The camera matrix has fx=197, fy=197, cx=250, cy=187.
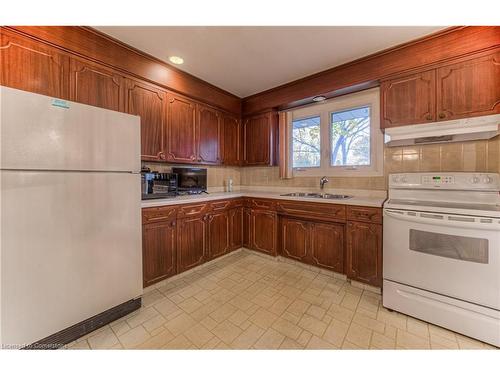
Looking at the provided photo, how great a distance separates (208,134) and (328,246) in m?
2.18

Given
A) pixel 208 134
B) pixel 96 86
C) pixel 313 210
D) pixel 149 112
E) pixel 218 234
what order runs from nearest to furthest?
1. pixel 96 86
2. pixel 149 112
3. pixel 313 210
4. pixel 218 234
5. pixel 208 134

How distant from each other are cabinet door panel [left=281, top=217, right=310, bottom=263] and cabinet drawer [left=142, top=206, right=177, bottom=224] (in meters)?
1.40

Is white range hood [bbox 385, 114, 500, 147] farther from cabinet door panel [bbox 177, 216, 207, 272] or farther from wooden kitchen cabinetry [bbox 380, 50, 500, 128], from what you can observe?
cabinet door panel [bbox 177, 216, 207, 272]

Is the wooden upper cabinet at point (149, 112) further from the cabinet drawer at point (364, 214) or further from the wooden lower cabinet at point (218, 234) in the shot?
the cabinet drawer at point (364, 214)

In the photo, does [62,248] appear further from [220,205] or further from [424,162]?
[424,162]

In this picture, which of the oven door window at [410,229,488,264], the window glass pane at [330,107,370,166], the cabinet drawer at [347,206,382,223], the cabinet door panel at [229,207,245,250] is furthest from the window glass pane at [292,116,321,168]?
the oven door window at [410,229,488,264]

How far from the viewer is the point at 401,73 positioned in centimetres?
198

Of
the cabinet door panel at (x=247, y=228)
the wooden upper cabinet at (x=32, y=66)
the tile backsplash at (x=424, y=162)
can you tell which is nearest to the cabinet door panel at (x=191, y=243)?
the cabinet door panel at (x=247, y=228)

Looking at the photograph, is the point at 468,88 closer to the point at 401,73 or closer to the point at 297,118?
the point at 401,73

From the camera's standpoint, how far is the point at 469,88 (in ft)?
5.55

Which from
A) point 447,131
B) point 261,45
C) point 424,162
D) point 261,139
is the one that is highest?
point 261,45

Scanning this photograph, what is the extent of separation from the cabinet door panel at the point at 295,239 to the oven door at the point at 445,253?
0.87m

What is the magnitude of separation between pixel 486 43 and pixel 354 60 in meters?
0.99

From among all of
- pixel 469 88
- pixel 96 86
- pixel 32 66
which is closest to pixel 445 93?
pixel 469 88
